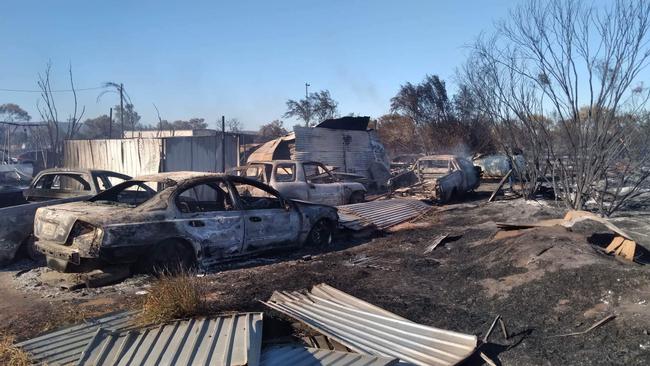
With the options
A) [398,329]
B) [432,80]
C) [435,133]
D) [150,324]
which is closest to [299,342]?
[398,329]

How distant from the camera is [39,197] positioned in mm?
8148

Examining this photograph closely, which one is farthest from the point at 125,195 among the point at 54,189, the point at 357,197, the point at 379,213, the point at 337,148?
the point at 337,148

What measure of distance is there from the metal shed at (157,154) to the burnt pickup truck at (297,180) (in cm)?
389

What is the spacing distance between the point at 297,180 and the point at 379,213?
196 cm

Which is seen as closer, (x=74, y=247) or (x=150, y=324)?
(x=150, y=324)

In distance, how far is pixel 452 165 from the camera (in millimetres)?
15219

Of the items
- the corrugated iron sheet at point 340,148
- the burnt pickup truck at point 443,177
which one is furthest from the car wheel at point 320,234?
the corrugated iron sheet at point 340,148

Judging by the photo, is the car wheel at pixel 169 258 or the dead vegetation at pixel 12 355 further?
the car wheel at pixel 169 258

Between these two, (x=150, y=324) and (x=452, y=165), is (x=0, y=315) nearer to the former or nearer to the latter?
(x=150, y=324)

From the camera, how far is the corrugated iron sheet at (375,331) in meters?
3.60

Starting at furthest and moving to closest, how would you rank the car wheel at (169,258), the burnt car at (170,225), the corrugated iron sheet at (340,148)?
the corrugated iron sheet at (340,148)
the car wheel at (169,258)
the burnt car at (170,225)

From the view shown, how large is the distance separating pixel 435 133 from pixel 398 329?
81.6 feet

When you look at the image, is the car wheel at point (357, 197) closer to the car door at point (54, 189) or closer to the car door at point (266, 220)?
the car door at point (266, 220)

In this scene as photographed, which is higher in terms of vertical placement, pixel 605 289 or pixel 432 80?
pixel 432 80
